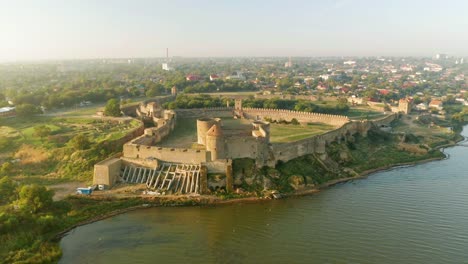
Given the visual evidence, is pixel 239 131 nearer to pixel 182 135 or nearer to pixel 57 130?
pixel 182 135

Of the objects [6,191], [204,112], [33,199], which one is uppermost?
[204,112]

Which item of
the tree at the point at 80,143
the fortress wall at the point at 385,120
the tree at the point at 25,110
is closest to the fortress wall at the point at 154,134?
the tree at the point at 80,143

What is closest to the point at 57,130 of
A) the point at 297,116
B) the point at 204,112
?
the point at 204,112

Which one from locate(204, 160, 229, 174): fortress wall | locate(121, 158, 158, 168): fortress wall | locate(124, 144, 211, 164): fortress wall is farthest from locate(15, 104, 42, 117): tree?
locate(204, 160, 229, 174): fortress wall

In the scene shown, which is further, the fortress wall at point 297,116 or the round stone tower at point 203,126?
the fortress wall at point 297,116

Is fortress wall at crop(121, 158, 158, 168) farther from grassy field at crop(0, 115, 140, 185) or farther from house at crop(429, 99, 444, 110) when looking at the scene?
house at crop(429, 99, 444, 110)

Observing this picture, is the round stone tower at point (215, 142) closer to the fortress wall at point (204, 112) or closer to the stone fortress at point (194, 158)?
the stone fortress at point (194, 158)

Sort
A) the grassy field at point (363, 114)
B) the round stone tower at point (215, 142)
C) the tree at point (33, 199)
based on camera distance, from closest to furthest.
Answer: the tree at point (33, 199) → the round stone tower at point (215, 142) → the grassy field at point (363, 114)
